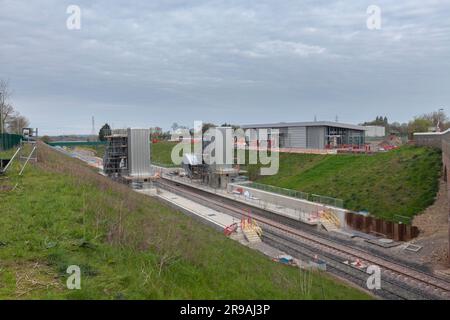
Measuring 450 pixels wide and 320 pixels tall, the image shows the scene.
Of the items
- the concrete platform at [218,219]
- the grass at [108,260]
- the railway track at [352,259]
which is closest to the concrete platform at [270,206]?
the railway track at [352,259]

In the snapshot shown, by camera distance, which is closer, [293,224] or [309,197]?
[293,224]

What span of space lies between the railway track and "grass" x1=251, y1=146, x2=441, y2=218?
607 centimetres

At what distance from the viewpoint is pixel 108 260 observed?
881 centimetres

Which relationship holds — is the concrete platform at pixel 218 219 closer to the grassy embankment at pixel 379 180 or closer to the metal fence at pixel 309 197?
the metal fence at pixel 309 197

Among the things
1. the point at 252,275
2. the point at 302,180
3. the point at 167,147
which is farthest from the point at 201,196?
the point at 167,147

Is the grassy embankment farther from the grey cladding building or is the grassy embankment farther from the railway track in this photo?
the grey cladding building

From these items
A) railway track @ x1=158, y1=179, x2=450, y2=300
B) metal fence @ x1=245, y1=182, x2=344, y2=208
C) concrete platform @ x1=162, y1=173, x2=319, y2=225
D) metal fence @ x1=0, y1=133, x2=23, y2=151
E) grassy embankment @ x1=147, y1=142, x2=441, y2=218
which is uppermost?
metal fence @ x1=0, y1=133, x2=23, y2=151

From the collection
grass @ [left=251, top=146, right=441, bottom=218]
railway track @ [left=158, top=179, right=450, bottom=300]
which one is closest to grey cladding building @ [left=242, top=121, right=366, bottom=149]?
grass @ [left=251, top=146, right=441, bottom=218]

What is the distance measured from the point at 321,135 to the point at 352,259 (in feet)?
104

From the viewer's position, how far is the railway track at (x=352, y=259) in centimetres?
1606

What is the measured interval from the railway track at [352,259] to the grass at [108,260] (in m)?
5.34

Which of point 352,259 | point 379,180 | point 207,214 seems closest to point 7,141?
point 207,214

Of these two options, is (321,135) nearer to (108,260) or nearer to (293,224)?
(293,224)

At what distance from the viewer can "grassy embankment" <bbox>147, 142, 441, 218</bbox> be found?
86.5ft
